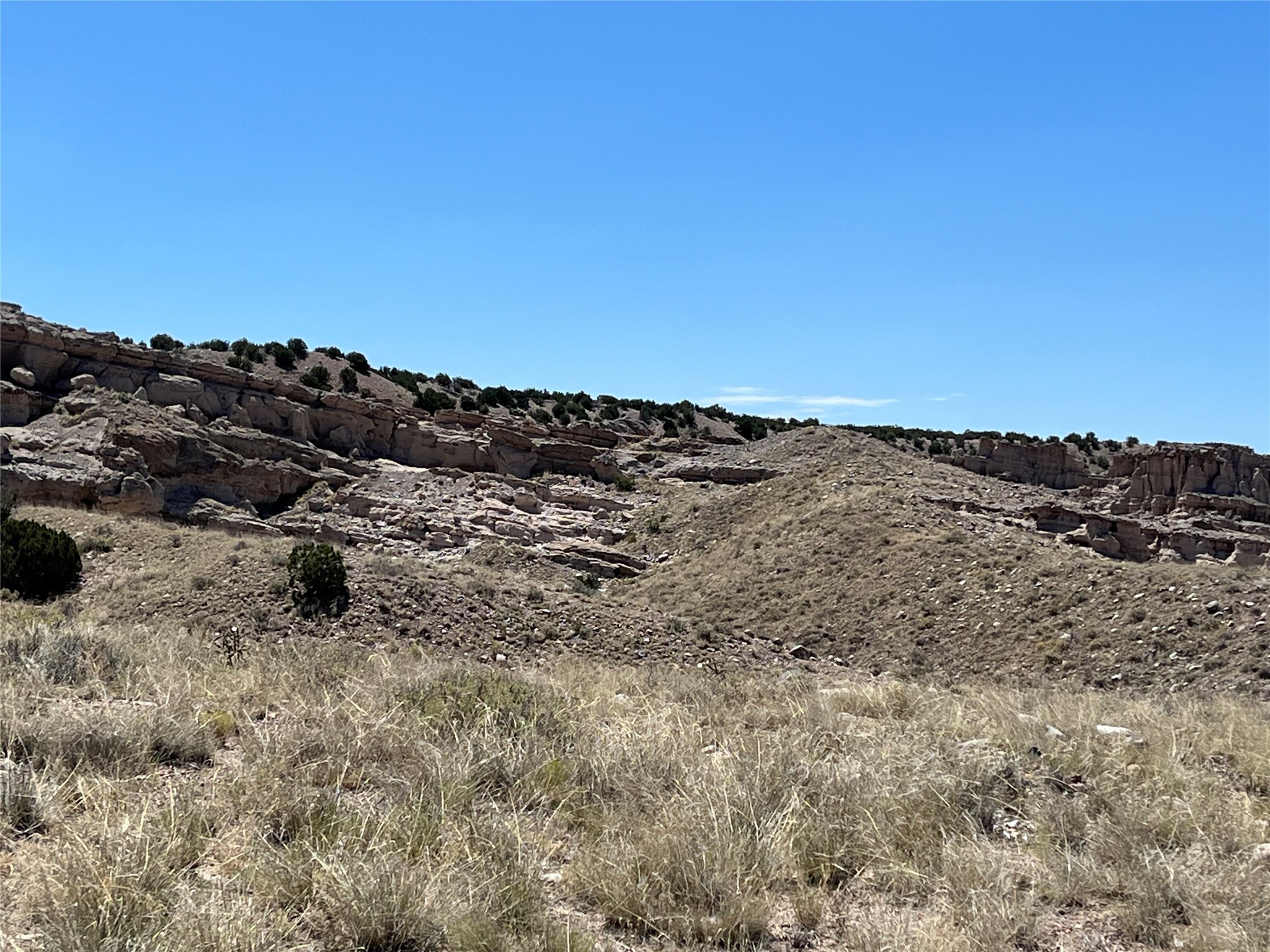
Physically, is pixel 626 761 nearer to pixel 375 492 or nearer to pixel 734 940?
pixel 734 940

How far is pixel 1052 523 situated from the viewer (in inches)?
1085

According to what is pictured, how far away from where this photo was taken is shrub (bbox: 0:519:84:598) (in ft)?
55.8

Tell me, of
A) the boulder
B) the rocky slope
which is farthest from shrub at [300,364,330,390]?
the boulder

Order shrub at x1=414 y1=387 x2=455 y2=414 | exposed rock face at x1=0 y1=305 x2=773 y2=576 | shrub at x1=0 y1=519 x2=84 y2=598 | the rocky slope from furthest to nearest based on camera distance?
shrub at x1=414 y1=387 x2=455 y2=414 → the rocky slope → exposed rock face at x1=0 y1=305 x2=773 y2=576 → shrub at x1=0 y1=519 x2=84 y2=598

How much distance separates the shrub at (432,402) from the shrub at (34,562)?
22.8 metres

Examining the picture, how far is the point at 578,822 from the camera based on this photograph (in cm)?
471

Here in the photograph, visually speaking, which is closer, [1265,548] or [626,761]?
[626,761]

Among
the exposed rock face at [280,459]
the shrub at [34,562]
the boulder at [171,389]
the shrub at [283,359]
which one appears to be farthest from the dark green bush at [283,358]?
the shrub at [34,562]

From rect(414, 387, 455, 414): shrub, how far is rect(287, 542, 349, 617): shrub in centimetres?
2388

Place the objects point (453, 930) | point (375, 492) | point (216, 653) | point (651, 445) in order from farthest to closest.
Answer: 1. point (651, 445)
2. point (375, 492)
3. point (216, 653)
4. point (453, 930)

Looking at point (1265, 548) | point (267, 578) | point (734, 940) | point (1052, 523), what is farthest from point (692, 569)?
point (734, 940)

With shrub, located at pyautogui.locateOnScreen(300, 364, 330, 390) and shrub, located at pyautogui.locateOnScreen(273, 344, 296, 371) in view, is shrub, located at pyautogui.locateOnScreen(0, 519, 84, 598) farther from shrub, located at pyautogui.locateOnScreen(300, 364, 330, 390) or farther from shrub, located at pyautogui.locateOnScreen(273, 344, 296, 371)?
shrub, located at pyautogui.locateOnScreen(273, 344, 296, 371)

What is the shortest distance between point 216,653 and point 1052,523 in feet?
80.4

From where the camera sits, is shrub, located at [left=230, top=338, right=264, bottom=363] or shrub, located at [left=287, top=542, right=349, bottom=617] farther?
shrub, located at [left=230, top=338, right=264, bottom=363]
